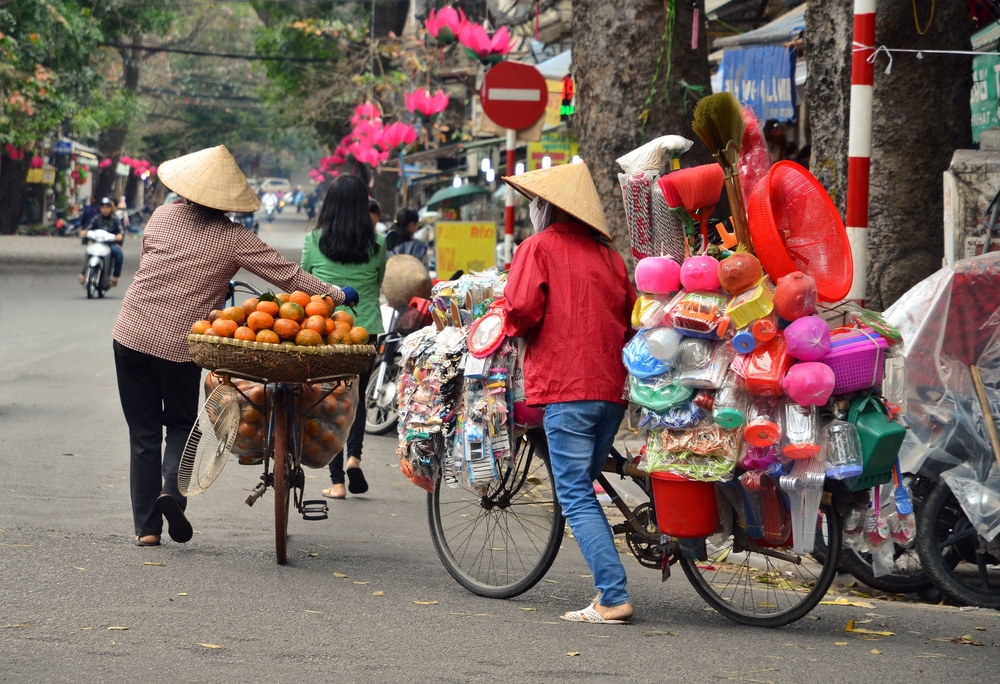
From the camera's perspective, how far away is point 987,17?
400 inches

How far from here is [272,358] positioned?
5.16 metres

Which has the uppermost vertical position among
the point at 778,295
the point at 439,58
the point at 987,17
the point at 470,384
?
the point at 439,58

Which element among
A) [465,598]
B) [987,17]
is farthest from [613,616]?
[987,17]

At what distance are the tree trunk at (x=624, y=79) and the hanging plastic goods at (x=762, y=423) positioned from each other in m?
5.31

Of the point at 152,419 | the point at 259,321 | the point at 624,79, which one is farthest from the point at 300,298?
the point at 624,79

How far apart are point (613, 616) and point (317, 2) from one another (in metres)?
31.7

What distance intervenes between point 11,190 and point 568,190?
127ft

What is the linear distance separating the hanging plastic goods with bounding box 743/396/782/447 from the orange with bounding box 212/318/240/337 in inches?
86.0

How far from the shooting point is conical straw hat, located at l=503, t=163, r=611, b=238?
4.82m

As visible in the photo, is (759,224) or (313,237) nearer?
(759,224)

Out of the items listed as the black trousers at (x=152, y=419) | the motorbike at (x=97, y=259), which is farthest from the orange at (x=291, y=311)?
the motorbike at (x=97, y=259)

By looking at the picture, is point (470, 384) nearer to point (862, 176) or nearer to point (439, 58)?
point (862, 176)

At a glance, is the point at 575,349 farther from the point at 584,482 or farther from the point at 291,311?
the point at 291,311

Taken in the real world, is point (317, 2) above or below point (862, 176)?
above
